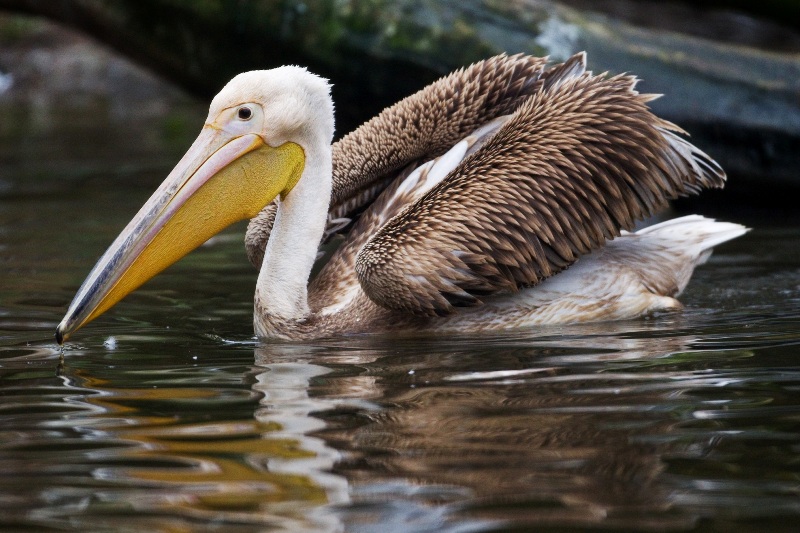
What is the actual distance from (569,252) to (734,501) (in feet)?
7.66

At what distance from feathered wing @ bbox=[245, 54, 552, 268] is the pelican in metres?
0.02

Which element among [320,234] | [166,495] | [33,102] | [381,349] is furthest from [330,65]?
[33,102]

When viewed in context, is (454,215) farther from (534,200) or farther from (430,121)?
(430,121)

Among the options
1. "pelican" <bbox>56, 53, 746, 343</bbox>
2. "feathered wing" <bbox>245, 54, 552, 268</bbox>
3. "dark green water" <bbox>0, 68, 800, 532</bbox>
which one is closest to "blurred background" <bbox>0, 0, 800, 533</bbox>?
"dark green water" <bbox>0, 68, 800, 532</bbox>

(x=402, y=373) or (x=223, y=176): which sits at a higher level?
(x=223, y=176)

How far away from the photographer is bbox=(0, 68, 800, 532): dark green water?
289 centimetres

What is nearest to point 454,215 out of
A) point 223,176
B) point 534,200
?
point 534,200

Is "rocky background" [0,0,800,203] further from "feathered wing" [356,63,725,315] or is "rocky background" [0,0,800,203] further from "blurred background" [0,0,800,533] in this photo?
"feathered wing" [356,63,725,315]

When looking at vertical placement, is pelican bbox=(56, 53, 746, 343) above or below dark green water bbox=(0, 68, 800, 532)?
above

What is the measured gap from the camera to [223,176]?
5.04 metres

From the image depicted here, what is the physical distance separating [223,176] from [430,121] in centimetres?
110

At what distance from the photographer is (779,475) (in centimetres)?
307

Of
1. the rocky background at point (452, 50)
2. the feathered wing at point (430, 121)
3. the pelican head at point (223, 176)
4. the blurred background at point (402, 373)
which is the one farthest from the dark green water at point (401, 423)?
the rocky background at point (452, 50)

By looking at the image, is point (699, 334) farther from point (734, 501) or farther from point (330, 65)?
point (330, 65)
